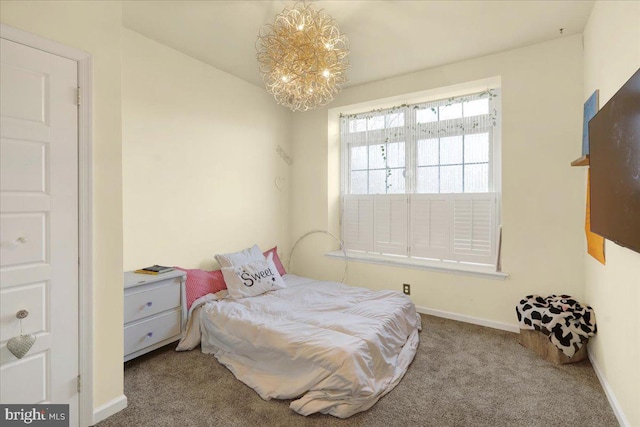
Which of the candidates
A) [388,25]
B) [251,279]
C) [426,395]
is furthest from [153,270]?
[388,25]

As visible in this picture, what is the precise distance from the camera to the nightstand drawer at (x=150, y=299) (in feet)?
7.48

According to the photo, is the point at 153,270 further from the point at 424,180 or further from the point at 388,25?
the point at 424,180

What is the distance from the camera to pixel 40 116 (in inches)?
61.6

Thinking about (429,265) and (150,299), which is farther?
(429,265)

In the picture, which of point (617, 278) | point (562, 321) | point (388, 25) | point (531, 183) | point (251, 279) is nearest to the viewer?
point (617, 278)

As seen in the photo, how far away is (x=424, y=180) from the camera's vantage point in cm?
367

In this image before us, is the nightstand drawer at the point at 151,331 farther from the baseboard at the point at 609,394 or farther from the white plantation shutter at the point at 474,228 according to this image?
the baseboard at the point at 609,394

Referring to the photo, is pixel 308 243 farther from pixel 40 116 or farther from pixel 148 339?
pixel 40 116

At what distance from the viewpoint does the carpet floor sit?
1773mm

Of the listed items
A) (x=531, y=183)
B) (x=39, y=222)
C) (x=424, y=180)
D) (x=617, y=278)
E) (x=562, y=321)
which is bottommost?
(x=562, y=321)

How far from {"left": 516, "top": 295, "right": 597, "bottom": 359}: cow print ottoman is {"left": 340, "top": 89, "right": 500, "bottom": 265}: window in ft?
2.30

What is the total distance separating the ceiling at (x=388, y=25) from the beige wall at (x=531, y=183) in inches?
7.0

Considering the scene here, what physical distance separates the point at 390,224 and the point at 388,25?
215cm

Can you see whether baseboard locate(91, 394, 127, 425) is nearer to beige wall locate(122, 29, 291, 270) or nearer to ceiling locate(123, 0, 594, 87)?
beige wall locate(122, 29, 291, 270)
